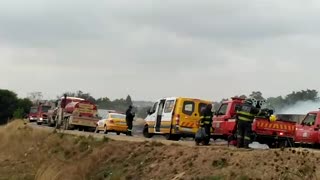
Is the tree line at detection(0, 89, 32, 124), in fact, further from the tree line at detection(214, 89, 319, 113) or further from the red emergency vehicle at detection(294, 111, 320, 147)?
the red emergency vehicle at detection(294, 111, 320, 147)

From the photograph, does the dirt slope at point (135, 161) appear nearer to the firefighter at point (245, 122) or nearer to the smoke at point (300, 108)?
the firefighter at point (245, 122)

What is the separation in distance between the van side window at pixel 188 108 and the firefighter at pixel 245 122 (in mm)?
8449

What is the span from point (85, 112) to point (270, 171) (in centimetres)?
2973

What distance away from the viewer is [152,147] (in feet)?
59.2

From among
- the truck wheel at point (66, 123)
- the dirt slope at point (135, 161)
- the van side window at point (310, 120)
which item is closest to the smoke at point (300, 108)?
the truck wheel at point (66, 123)

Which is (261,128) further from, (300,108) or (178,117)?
(300,108)

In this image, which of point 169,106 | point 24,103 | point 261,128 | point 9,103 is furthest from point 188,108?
point 24,103

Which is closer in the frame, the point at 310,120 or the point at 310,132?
the point at 310,132

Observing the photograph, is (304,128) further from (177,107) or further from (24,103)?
(24,103)

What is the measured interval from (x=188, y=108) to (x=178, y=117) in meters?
0.72

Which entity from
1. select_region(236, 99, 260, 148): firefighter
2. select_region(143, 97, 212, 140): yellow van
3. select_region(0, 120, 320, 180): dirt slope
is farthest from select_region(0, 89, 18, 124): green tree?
select_region(236, 99, 260, 148): firefighter

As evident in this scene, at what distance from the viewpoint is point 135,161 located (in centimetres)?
1731

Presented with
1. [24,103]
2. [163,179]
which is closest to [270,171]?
[163,179]

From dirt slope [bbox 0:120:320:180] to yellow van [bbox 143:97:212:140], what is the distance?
171 inches
